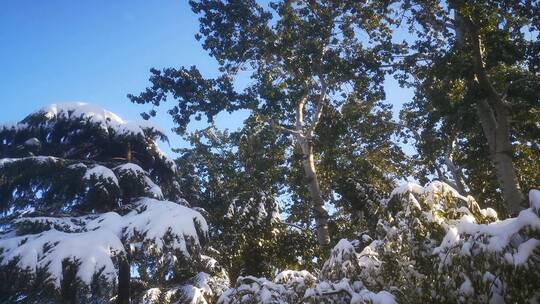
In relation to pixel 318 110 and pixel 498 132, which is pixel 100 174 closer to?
pixel 318 110

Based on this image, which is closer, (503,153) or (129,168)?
(503,153)

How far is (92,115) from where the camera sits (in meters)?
11.7

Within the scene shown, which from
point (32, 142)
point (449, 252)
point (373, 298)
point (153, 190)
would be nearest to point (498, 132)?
point (449, 252)

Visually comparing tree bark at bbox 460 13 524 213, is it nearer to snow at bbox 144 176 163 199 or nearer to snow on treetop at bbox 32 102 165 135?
snow at bbox 144 176 163 199

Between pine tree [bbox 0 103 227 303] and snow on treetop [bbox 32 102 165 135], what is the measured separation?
0.03 metres

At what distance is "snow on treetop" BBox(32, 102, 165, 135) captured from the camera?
11477 millimetres

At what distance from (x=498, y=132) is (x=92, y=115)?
11076mm

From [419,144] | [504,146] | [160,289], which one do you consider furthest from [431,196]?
[419,144]

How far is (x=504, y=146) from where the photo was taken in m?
10.1

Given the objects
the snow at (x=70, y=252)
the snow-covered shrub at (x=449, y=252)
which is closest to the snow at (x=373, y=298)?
the snow-covered shrub at (x=449, y=252)

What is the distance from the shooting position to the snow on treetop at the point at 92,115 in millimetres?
11477

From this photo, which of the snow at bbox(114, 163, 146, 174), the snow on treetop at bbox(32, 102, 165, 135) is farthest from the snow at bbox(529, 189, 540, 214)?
the snow on treetop at bbox(32, 102, 165, 135)

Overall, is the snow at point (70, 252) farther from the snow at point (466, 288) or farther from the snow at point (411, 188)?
the snow at point (466, 288)

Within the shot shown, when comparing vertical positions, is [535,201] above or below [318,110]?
below
